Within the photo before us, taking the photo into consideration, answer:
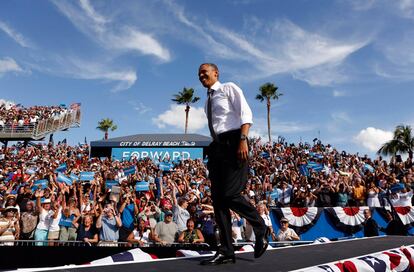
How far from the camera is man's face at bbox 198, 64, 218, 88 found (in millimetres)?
3246

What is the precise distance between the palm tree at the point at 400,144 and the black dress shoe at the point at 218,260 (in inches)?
1735

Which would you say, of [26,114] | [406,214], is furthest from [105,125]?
[406,214]

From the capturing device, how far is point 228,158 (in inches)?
120

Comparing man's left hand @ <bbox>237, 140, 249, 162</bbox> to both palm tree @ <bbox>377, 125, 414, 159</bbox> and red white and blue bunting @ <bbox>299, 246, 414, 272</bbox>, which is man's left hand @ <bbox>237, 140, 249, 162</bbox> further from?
palm tree @ <bbox>377, 125, 414, 159</bbox>

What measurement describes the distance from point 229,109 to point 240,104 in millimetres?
117

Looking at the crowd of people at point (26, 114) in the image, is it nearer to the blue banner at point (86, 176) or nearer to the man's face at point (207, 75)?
the blue banner at point (86, 176)

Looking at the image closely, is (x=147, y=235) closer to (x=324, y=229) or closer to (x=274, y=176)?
(x=324, y=229)

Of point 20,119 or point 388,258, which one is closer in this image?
point 388,258

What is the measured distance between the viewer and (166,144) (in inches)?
1259

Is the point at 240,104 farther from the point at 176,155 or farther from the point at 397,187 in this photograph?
the point at 176,155

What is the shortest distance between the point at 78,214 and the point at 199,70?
241 inches

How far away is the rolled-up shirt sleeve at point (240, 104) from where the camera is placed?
10.0 ft

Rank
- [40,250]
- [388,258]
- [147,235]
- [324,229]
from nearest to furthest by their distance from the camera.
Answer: [388,258] < [40,250] < [147,235] < [324,229]

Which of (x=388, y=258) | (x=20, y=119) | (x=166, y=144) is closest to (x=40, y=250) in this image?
(x=388, y=258)
